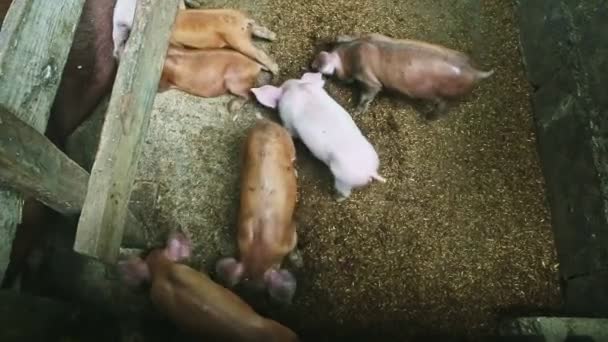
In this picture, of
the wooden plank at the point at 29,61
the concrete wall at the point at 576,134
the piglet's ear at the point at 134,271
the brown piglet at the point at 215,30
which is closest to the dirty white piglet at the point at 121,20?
the brown piglet at the point at 215,30

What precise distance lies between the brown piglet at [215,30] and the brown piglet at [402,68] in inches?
9.9

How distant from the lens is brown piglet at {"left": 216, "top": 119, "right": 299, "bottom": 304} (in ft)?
5.98

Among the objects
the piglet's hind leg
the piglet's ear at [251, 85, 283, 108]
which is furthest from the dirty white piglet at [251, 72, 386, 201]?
the piglet's hind leg

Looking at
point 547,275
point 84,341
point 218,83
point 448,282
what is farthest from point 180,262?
point 547,275

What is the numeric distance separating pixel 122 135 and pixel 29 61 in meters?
0.25

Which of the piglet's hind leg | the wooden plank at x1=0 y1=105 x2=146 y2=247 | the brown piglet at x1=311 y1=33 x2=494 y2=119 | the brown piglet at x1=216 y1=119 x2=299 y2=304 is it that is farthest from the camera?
the piglet's hind leg

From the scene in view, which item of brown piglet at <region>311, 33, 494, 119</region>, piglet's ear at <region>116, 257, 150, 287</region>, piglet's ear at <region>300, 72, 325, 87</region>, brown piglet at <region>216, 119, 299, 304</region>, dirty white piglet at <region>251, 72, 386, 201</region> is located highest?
brown piglet at <region>311, 33, 494, 119</region>

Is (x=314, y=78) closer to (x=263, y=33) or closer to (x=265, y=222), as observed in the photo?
(x=263, y=33)

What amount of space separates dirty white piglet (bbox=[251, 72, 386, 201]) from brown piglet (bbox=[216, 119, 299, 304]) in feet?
0.40

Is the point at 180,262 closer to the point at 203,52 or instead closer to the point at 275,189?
the point at 275,189

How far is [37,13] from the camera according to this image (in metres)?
1.39

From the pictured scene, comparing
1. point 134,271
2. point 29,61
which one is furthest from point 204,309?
point 29,61

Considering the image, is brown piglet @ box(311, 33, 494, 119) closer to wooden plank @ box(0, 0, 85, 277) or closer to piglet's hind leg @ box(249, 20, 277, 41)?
piglet's hind leg @ box(249, 20, 277, 41)

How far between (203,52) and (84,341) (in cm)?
99
